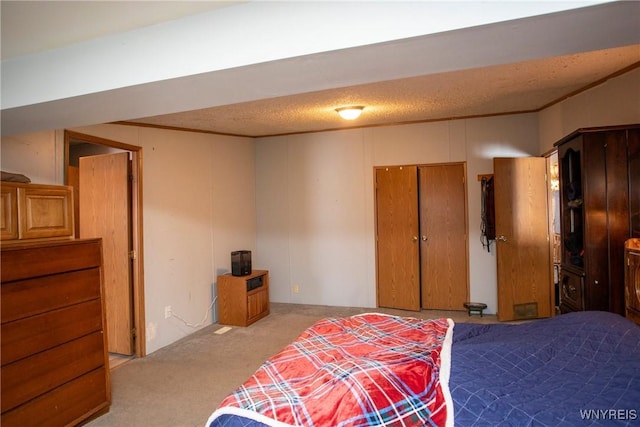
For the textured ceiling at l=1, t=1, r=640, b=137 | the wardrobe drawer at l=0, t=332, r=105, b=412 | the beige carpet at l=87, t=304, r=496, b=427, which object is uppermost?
the textured ceiling at l=1, t=1, r=640, b=137

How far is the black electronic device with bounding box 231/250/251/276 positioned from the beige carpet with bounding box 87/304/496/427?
681 mm

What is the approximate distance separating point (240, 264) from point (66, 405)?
2547 millimetres

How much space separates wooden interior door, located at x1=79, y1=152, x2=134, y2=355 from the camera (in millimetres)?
3852

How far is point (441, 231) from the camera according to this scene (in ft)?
16.6

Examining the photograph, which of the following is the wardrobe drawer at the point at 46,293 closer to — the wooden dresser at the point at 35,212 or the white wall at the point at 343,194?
the wooden dresser at the point at 35,212

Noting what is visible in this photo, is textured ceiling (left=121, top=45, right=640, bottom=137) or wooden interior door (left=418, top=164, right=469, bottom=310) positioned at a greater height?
textured ceiling (left=121, top=45, right=640, bottom=137)

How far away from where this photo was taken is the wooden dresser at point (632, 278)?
7.55ft

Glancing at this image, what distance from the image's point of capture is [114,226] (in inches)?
154

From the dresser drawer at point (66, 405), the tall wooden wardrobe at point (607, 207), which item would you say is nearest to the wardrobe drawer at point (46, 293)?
the dresser drawer at point (66, 405)

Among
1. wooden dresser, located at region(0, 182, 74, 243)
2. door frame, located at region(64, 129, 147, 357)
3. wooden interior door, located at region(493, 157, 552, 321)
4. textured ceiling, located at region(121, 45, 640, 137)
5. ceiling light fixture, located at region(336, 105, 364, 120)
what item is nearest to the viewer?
wooden dresser, located at region(0, 182, 74, 243)

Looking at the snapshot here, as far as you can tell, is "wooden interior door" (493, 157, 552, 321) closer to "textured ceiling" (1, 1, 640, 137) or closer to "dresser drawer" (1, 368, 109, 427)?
"textured ceiling" (1, 1, 640, 137)

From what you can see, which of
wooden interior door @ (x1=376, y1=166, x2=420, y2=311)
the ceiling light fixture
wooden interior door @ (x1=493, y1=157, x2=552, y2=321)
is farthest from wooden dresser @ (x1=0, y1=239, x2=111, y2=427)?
wooden interior door @ (x1=493, y1=157, x2=552, y2=321)

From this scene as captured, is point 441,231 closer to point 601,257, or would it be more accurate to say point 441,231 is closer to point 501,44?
point 601,257

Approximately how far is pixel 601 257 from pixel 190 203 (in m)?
4.10
